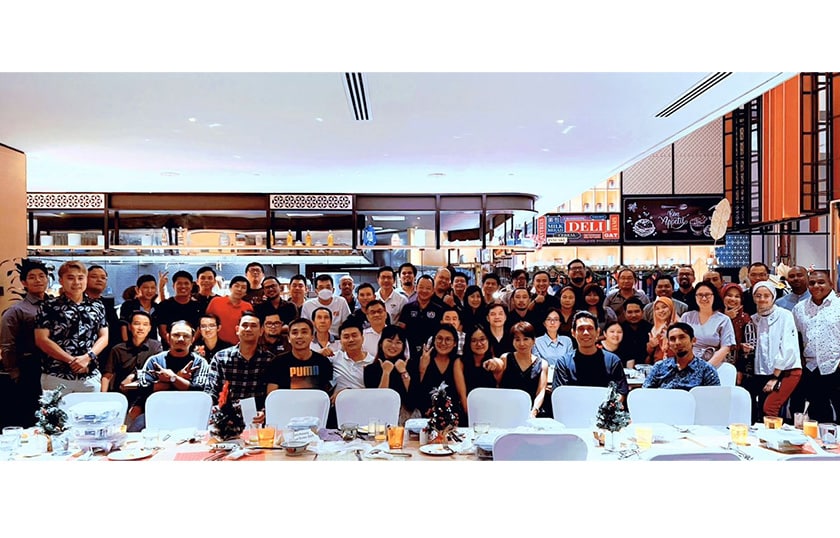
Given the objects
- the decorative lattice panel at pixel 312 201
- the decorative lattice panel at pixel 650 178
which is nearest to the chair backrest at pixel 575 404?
the decorative lattice panel at pixel 312 201

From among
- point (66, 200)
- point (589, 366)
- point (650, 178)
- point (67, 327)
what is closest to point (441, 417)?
point (589, 366)

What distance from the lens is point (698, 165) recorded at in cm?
1425

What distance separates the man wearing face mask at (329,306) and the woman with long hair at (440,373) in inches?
75.7

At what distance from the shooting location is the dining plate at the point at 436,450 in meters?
3.28

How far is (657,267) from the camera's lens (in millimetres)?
13742

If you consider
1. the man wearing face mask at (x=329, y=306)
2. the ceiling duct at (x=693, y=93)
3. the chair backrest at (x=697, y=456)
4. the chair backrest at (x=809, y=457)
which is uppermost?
the ceiling duct at (x=693, y=93)

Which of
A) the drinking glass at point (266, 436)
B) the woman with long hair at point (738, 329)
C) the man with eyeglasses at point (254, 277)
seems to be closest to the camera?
the drinking glass at point (266, 436)

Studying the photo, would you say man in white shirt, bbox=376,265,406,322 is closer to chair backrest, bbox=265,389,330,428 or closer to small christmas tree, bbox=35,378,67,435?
chair backrest, bbox=265,389,330,428

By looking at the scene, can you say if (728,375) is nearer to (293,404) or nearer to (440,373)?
(440,373)

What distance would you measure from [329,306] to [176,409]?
7.78 ft

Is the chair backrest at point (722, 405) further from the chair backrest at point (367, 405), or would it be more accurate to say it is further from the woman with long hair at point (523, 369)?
the chair backrest at point (367, 405)
